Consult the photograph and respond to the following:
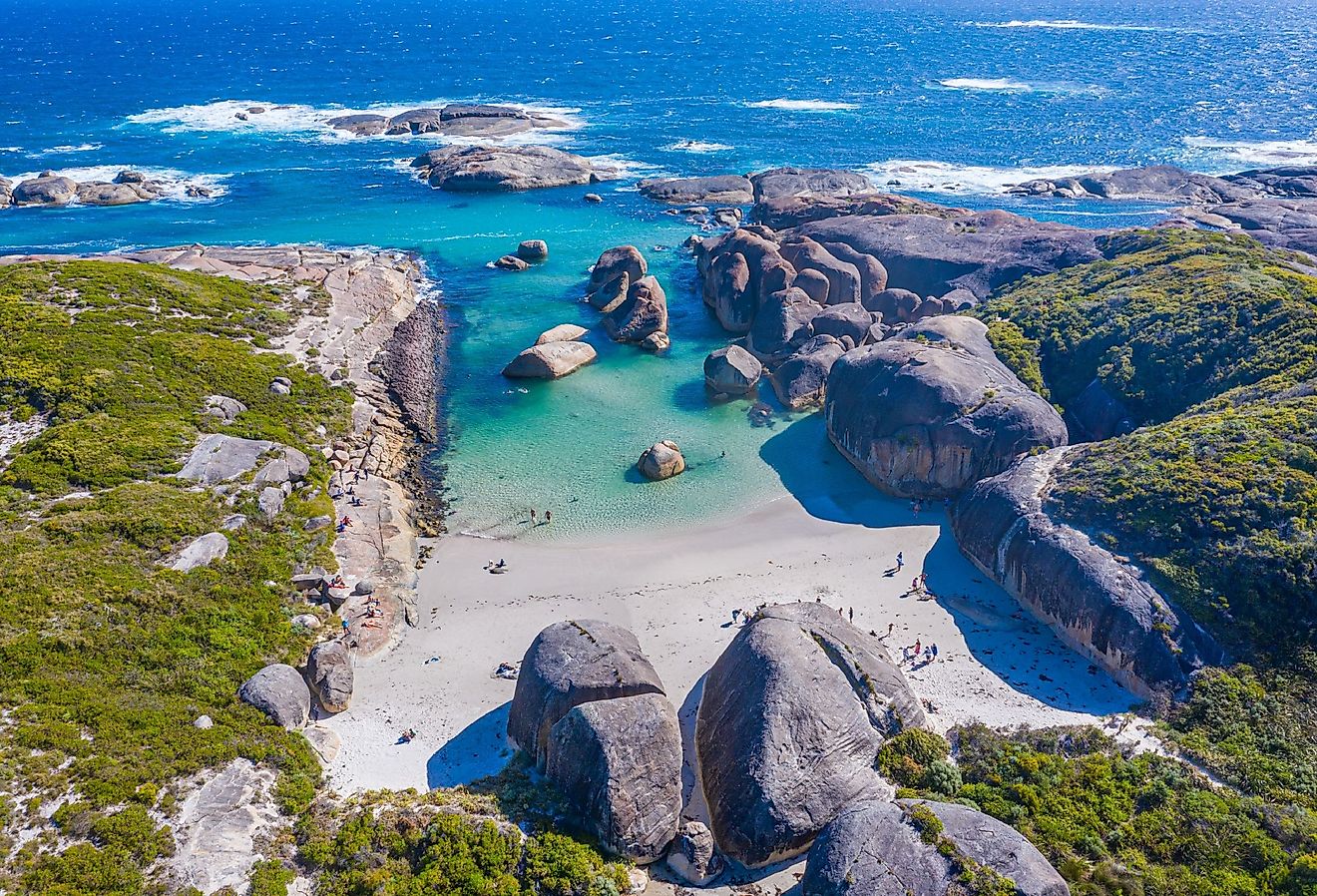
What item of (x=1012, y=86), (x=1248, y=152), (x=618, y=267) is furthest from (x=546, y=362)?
(x=1012, y=86)

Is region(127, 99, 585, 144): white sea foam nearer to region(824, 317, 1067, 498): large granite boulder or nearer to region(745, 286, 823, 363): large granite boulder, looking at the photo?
region(745, 286, 823, 363): large granite boulder

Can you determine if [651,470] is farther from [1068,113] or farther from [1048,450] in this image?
[1068,113]

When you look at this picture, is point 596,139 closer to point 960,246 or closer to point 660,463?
point 960,246

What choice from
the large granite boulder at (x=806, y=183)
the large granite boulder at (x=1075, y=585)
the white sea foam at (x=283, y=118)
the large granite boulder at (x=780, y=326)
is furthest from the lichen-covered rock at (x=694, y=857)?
the white sea foam at (x=283, y=118)

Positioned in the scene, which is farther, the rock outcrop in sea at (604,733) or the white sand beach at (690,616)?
the white sand beach at (690,616)

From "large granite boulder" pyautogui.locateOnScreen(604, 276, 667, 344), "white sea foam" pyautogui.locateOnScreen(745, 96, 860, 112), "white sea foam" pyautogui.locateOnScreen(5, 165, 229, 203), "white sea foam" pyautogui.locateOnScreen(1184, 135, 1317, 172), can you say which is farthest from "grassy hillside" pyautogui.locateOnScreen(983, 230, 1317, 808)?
"white sea foam" pyautogui.locateOnScreen(745, 96, 860, 112)

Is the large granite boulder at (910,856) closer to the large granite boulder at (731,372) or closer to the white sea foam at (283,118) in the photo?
the large granite boulder at (731,372)

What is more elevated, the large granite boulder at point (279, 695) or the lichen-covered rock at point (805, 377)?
the lichen-covered rock at point (805, 377)

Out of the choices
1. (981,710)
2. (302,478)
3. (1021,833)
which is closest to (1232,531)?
(981,710)
